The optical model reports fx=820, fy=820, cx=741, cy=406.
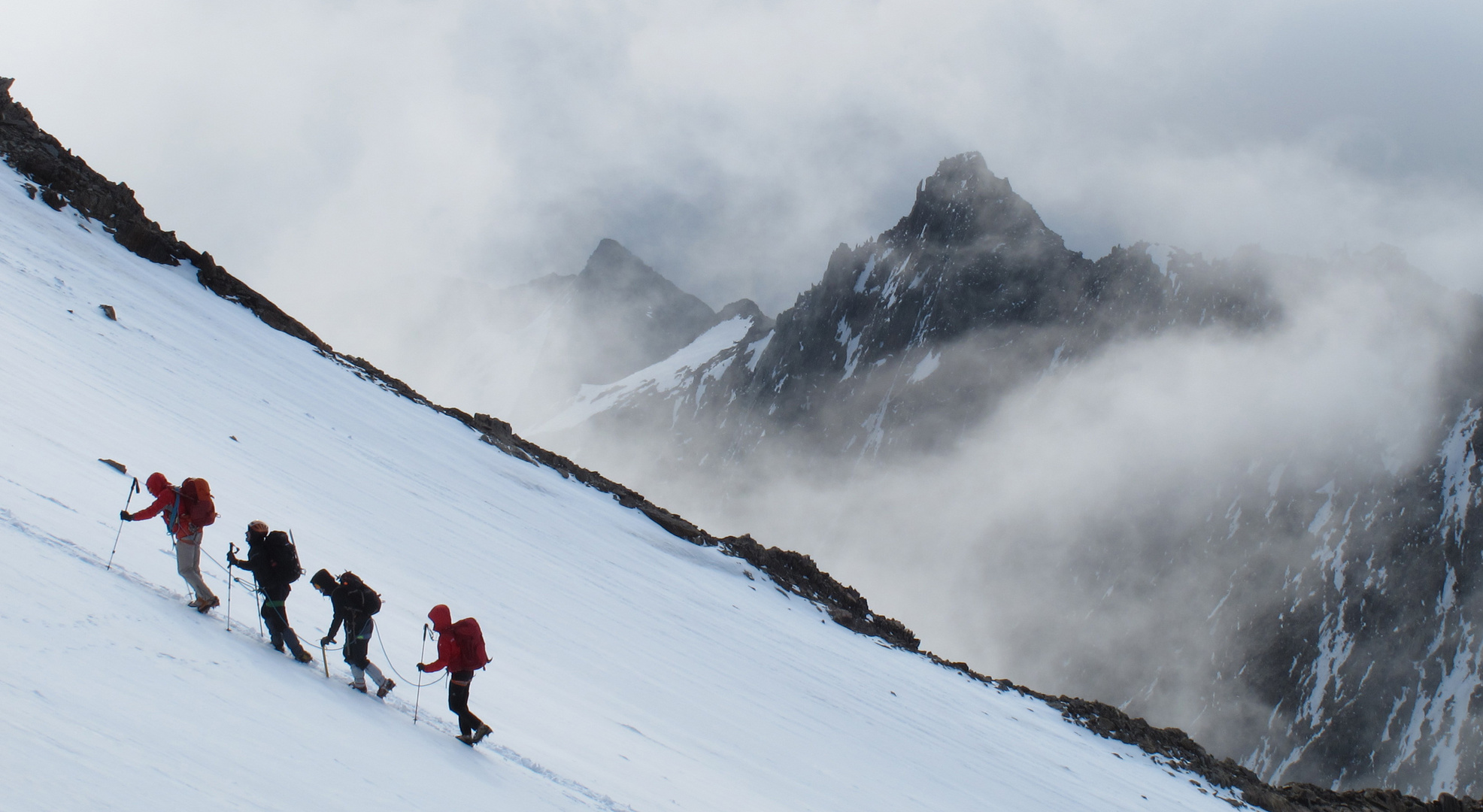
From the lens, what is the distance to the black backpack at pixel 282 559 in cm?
812

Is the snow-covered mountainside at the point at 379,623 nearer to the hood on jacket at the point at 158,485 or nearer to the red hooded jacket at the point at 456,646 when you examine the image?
the red hooded jacket at the point at 456,646

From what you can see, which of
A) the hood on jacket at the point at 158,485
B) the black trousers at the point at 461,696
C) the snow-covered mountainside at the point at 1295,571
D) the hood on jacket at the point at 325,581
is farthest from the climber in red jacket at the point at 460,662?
the snow-covered mountainside at the point at 1295,571

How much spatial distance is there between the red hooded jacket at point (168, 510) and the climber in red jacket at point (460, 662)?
8.41ft

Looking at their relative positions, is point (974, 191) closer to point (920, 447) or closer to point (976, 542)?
point (920, 447)

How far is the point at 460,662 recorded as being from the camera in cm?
820

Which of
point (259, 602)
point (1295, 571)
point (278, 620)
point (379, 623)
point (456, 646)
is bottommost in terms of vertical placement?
point (379, 623)

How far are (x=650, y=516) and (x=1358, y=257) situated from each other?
219692 mm

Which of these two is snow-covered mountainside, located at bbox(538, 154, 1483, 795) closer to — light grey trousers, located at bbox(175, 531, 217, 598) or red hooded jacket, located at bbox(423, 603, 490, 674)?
red hooded jacket, located at bbox(423, 603, 490, 674)

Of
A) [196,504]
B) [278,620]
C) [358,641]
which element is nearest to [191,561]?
[196,504]

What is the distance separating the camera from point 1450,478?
14012 centimetres

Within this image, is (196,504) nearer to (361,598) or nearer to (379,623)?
(361,598)

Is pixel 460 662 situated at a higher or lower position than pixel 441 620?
lower

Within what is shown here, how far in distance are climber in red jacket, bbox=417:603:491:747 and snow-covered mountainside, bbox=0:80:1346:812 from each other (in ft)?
0.82

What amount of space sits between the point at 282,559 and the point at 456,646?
1934mm
